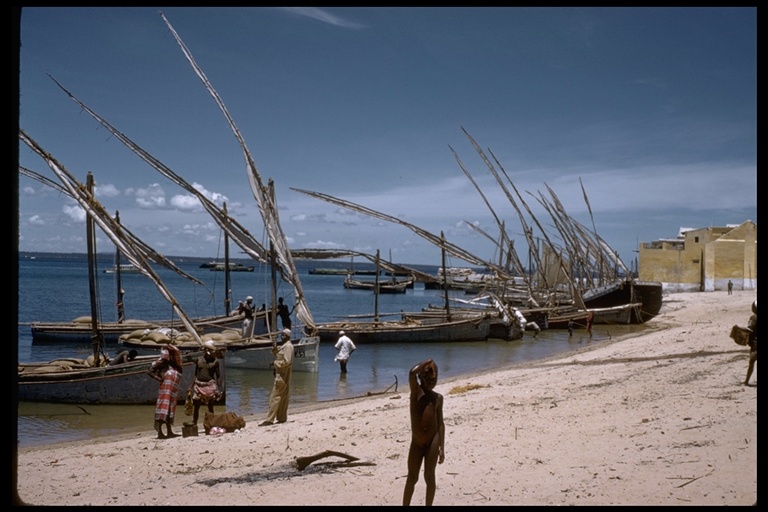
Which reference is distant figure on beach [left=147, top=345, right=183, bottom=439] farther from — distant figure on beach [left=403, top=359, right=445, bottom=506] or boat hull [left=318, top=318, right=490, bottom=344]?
boat hull [left=318, top=318, right=490, bottom=344]

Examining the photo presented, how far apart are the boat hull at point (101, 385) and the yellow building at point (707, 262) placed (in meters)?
33.3

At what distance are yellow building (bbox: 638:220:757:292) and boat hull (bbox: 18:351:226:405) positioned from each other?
109 ft

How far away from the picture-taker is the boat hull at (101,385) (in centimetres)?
1333

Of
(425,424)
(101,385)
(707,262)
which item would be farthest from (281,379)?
(707,262)

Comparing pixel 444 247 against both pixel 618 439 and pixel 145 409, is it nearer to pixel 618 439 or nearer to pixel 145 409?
pixel 145 409

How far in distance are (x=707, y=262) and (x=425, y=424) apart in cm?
3914

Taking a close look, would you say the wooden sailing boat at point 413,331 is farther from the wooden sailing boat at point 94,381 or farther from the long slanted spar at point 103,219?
the long slanted spar at point 103,219

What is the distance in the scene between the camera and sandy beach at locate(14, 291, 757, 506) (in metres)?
5.89

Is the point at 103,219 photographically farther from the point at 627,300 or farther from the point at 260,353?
the point at 627,300

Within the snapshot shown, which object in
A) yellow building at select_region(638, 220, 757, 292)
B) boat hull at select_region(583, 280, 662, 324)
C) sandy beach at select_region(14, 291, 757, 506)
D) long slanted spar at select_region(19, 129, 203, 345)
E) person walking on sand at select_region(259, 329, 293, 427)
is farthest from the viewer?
yellow building at select_region(638, 220, 757, 292)

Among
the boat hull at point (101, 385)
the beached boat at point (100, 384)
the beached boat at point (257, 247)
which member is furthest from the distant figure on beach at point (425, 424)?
the beached boat at point (257, 247)

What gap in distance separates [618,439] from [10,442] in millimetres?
6340

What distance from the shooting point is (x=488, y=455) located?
7.22 metres

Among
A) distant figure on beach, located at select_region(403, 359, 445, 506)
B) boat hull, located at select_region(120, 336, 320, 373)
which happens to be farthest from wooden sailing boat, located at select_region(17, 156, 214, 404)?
distant figure on beach, located at select_region(403, 359, 445, 506)
